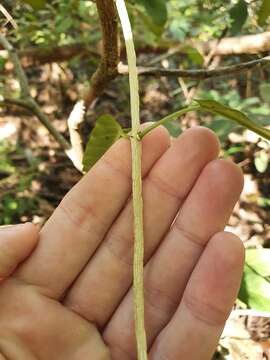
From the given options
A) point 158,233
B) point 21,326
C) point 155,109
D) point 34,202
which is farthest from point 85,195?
point 155,109

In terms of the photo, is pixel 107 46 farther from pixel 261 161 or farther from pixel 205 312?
pixel 261 161

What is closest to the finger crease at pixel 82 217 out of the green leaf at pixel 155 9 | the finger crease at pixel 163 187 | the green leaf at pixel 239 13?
the finger crease at pixel 163 187

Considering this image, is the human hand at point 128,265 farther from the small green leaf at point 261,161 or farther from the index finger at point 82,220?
the small green leaf at point 261,161

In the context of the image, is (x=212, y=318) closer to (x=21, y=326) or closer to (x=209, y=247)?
(x=209, y=247)

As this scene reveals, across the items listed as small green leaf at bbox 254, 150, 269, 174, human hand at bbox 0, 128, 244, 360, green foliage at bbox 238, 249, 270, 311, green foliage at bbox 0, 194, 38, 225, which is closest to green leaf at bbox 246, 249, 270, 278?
green foliage at bbox 238, 249, 270, 311

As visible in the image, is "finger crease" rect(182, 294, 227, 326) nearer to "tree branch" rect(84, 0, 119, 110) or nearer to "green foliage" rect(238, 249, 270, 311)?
"green foliage" rect(238, 249, 270, 311)
